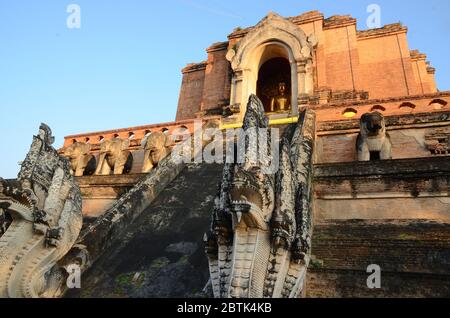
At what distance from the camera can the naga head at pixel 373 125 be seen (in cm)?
868

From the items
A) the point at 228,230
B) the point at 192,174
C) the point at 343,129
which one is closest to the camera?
the point at 228,230

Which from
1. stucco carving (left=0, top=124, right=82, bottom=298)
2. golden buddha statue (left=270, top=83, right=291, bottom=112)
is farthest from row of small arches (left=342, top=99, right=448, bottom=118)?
stucco carving (left=0, top=124, right=82, bottom=298)

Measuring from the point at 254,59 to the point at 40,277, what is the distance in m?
13.4

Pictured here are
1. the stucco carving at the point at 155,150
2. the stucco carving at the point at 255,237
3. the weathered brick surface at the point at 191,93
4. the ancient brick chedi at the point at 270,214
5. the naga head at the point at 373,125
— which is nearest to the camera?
the stucco carving at the point at 255,237

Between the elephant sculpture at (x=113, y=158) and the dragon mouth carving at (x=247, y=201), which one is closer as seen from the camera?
the dragon mouth carving at (x=247, y=201)

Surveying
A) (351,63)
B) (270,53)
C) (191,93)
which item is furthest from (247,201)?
(191,93)

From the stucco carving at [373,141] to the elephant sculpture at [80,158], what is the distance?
8753 mm

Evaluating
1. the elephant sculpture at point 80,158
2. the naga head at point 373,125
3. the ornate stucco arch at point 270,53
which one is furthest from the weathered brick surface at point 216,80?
the naga head at point 373,125

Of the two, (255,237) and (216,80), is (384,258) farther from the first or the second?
(216,80)

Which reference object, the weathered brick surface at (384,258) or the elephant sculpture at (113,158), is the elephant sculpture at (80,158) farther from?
the weathered brick surface at (384,258)

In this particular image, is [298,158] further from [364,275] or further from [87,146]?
[87,146]
